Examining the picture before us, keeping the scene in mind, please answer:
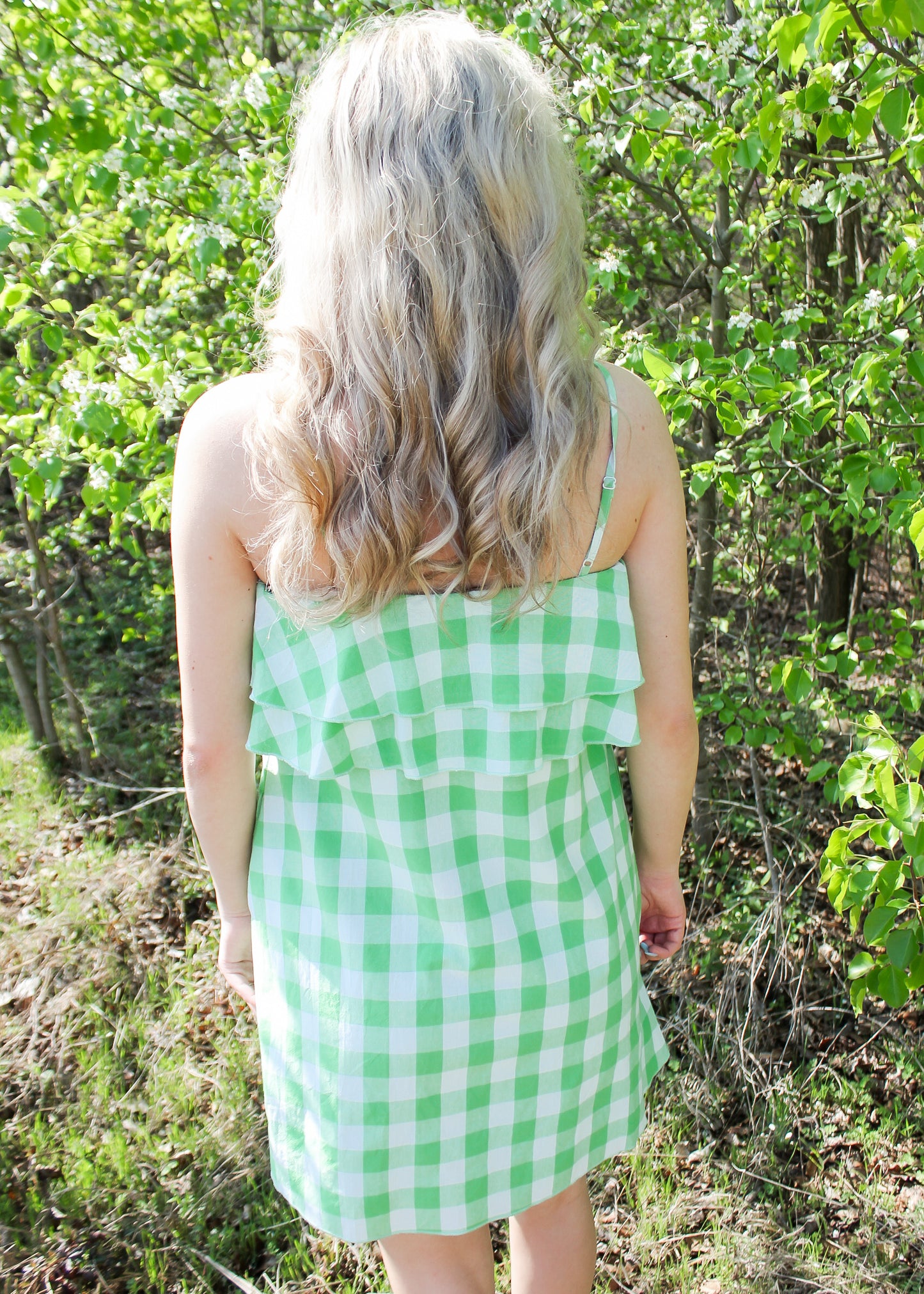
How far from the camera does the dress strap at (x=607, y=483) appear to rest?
1.26m

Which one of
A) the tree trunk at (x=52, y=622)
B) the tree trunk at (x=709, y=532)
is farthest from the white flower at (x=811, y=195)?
the tree trunk at (x=52, y=622)

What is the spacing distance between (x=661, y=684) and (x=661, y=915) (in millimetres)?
538

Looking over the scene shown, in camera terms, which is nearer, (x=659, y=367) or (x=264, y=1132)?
(x=659, y=367)

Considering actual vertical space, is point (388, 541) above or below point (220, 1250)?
above

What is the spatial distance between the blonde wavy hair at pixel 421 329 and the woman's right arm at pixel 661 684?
0.66ft

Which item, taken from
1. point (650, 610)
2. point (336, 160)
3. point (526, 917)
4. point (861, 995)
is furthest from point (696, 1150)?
point (336, 160)

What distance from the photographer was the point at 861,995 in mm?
1754

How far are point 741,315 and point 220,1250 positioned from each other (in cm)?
246

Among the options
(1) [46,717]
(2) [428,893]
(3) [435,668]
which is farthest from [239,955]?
(1) [46,717]

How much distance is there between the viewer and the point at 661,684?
1.48 metres

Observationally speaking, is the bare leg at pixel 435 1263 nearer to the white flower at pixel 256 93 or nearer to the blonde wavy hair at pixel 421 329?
the blonde wavy hair at pixel 421 329

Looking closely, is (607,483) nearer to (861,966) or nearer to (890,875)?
(890,875)

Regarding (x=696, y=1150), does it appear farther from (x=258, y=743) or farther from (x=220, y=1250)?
(x=258, y=743)

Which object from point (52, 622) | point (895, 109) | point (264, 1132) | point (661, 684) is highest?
point (895, 109)
